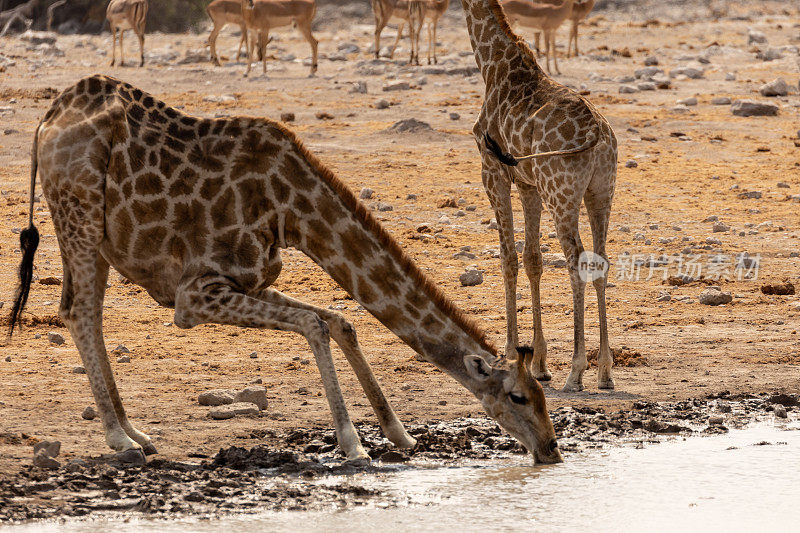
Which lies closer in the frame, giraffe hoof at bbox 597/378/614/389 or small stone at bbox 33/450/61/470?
small stone at bbox 33/450/61/470

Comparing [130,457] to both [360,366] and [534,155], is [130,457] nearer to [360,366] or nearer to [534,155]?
[360,366]

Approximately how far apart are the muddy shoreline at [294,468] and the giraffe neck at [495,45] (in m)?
2.88

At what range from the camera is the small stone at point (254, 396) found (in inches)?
308

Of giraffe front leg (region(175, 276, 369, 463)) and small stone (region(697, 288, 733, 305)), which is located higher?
giraffe front leg (region(175, 276, 369, 463))

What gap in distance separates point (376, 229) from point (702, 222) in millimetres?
7710

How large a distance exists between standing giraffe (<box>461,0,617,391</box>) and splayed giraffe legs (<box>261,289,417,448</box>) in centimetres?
187

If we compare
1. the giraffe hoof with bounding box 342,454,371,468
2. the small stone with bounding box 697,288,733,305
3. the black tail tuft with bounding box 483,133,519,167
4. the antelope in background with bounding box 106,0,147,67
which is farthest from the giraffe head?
the antelope in background with bounding box 106,0,147,67

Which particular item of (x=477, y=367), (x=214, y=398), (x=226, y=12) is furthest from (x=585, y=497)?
(x=226, y=12)

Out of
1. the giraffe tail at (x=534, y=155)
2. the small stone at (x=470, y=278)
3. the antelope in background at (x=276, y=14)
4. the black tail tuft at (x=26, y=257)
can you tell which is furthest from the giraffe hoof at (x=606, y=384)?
the antelope in background at (x=276, y=14)

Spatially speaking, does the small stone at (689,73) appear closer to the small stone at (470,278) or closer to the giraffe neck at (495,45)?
the small stone at (470,278)

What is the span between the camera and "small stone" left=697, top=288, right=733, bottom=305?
1080cm

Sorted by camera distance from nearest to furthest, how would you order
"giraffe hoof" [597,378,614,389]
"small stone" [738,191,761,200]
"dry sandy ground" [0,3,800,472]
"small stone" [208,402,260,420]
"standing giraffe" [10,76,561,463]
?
1. "standing giraffe" [10,76,561,463]
2. "small stone" [208,402,260,420]
3. "dry sandy ground" [0,3,800,472]
4. "giraffe hoof" [597,378,614,389]
5. "small stone" [738,191,761,200]

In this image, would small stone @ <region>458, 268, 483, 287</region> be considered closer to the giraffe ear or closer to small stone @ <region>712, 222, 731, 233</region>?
small stone @ <region>712, 222, 731, 233</region>

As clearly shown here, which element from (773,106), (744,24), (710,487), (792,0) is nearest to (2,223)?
(710,487)
